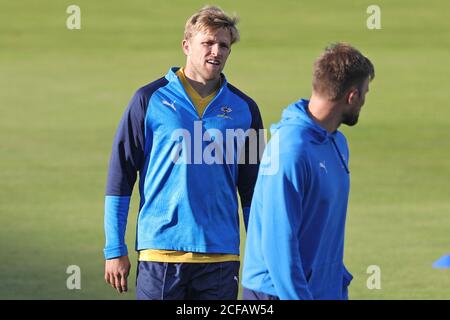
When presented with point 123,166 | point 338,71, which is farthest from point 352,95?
point 123,166

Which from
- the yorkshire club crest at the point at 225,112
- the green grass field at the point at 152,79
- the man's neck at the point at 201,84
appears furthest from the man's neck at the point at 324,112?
the green grass field at the point at 152,79

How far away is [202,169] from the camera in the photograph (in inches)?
228

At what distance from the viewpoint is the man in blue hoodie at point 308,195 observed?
457 centimetres

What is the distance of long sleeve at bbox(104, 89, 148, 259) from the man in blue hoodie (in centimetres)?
120

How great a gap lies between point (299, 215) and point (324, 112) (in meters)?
0.45

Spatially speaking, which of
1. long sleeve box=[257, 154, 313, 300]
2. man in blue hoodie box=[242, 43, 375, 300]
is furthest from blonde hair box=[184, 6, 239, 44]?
long sleeve box=[257, 154, 313, 300]

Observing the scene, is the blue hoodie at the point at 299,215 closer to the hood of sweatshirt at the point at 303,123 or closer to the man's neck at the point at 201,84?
the hood of sweatshirt at the point at 303,123

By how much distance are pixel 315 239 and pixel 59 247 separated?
513cm

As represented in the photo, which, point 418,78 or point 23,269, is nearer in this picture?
point 23,269

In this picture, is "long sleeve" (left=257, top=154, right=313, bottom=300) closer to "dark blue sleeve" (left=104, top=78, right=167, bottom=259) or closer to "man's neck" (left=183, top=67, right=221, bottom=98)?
"dark blue sleeve" (left=104, top=78, right=167, bottom=259)

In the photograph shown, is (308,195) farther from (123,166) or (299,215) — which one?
(123,166)

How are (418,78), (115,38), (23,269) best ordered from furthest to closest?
(115,38) → (418,78) → (23,269)
